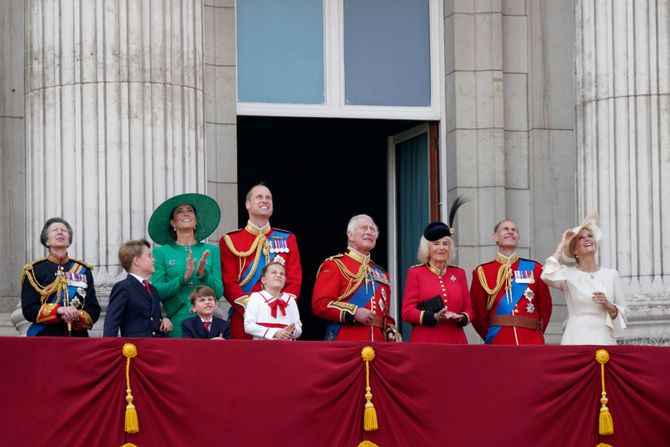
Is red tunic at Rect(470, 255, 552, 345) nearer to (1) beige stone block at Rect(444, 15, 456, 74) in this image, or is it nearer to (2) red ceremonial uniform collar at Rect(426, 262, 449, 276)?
(2) red ceremonial uniform collar at Rect(426, 262, 449, 276)

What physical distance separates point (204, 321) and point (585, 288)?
10.7 feet

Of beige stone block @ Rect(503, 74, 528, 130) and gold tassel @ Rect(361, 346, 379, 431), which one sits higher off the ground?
beige stone block @ Rect(503, 74, 528, 130)

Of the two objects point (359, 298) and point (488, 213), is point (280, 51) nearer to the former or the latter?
point (488, 213)

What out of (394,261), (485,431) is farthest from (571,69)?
(485,431)

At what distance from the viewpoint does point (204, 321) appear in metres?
14.3

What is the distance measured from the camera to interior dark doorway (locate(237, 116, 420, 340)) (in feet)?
74.9

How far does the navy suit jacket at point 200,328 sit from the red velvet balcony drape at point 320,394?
100 centimetres

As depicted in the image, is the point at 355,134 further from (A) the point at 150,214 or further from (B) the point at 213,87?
(A) the point at 150,214

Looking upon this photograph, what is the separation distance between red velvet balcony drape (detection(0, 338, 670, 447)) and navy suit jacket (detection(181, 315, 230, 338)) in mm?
999

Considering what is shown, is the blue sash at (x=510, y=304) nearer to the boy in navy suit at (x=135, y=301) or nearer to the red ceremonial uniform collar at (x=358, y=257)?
the red ceremonial uniform collar at (x=358, y=257)

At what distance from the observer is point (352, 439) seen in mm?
13430

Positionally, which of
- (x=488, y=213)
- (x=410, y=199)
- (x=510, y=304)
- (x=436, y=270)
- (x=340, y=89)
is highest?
(x=340, y=89)

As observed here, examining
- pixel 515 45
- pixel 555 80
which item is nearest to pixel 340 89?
pixel 515 45

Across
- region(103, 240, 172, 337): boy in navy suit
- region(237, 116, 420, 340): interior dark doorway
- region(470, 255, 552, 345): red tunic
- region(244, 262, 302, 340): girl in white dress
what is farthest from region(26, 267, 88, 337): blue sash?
region(237, 116, 420, 340): interior dark doorway
